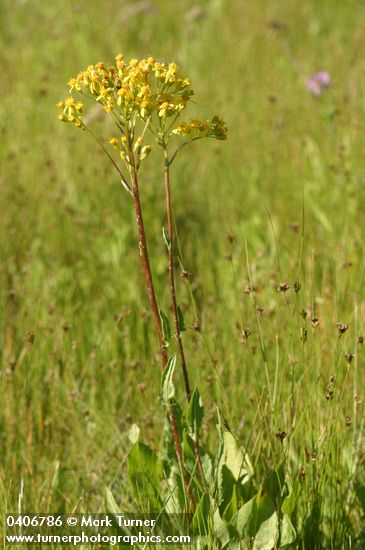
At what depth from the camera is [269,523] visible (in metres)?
1.71

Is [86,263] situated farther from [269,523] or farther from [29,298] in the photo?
[269,523]

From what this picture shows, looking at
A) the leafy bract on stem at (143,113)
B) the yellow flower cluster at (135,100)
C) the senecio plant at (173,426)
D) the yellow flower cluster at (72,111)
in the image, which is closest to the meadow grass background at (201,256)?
the senecio plant at (173,426)

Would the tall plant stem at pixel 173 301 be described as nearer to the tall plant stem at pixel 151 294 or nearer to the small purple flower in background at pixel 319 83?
the tall plant stem at pixel 151 294

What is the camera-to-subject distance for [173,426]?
1.70 m

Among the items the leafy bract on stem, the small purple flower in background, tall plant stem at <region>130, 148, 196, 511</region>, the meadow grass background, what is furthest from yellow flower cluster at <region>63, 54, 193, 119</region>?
the small purple flower in background

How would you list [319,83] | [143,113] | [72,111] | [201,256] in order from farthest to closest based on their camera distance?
[319,83], [201,256], [72,111], [143,113]

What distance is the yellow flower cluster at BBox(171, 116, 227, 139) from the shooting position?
1641 mm

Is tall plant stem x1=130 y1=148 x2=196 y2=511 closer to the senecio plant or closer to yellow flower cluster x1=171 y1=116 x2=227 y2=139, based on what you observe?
the senecio plant

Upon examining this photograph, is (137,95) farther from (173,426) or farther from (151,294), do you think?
(173,426)

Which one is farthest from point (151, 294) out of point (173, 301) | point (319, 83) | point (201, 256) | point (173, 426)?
point (319, 83)

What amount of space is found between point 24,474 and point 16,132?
275cm

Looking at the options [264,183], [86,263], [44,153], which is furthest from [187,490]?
[44,153]

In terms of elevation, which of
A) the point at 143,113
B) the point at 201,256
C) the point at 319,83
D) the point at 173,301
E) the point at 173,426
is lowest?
the point at 173,426

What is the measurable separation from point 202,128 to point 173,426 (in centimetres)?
63
